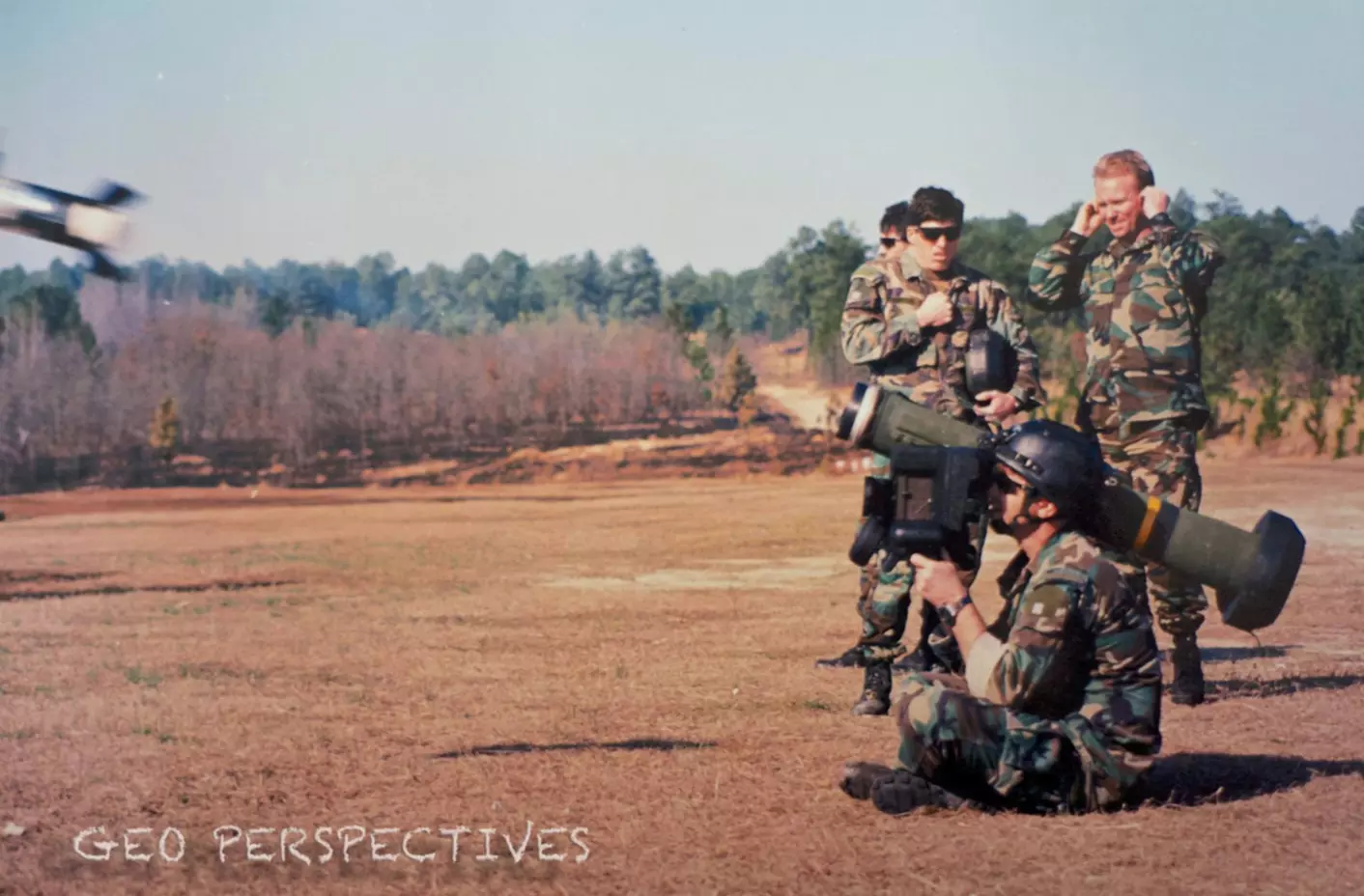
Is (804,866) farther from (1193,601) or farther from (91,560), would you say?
(91,560)

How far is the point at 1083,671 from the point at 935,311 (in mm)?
2222

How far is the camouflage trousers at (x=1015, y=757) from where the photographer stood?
186 inches

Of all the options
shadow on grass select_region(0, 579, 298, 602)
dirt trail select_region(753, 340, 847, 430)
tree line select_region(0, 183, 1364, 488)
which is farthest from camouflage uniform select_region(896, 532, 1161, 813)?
dirt trail select_region(753, 340, 847, 430)

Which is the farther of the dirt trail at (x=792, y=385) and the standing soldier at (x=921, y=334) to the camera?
the dirt trail at (x=792, y=385)

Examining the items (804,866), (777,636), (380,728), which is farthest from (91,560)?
(804,866)

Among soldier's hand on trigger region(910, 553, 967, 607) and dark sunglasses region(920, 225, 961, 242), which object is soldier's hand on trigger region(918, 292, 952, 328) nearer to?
dark sunglasses region(920, 225, 961, 242)

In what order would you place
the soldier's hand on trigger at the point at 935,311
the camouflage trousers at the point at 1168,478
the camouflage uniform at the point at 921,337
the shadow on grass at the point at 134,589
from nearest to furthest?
the soldier's hand on trigger at the point at 935,311, the camouflage uniform at the point at 921,337, the camouflage trousers at the point at 1168,478, the shadow on grass at the point at 134,589

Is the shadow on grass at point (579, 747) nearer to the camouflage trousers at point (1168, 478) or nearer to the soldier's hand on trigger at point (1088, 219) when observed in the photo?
the camouflage trousers at point (1168, 478)

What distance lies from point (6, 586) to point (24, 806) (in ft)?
27.0

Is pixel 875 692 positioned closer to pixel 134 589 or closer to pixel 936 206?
pixel 936 206

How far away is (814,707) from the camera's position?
6.72 metres

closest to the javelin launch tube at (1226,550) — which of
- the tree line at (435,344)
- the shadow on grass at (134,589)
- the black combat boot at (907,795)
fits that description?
the black combat boot at (907,795)

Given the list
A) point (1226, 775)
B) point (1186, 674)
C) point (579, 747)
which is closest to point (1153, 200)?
point (1186, 674)

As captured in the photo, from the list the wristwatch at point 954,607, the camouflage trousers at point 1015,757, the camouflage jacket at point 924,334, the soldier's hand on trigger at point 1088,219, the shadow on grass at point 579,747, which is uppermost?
the soldier's hand on trigger at point 1088,219
